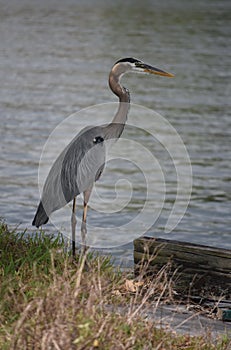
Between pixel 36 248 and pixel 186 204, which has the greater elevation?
pixel 36 248

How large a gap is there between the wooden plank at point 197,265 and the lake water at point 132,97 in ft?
3.91

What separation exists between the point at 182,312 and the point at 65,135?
36.6 ft

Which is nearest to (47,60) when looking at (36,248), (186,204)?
(186,204)

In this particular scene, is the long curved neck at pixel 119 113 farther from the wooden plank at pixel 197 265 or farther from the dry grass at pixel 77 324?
the dry grass at pixel 77 324

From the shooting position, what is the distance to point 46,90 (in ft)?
74.6

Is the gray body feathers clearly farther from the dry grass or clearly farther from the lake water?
the dry grass

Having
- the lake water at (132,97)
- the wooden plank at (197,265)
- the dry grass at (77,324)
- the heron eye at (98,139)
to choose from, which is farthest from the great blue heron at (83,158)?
the dry grass at (77,324)

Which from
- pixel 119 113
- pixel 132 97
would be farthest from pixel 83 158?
pixel 132 97

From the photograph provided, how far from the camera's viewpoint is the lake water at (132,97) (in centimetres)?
1309

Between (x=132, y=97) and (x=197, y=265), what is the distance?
14.4 meters

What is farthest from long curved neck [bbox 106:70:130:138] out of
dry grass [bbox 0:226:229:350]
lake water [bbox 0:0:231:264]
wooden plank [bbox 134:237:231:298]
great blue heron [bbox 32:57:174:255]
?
dry grass [bbox 0:226:229:350]

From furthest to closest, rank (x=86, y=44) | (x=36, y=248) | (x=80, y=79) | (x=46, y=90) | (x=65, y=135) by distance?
(x=86, y=44)
(x=80, y=79)
(x=46, y=90)
(x=65, y=135)
(x=36, y=248)

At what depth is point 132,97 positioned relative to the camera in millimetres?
21375

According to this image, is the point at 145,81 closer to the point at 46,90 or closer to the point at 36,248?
the point at 46,90
